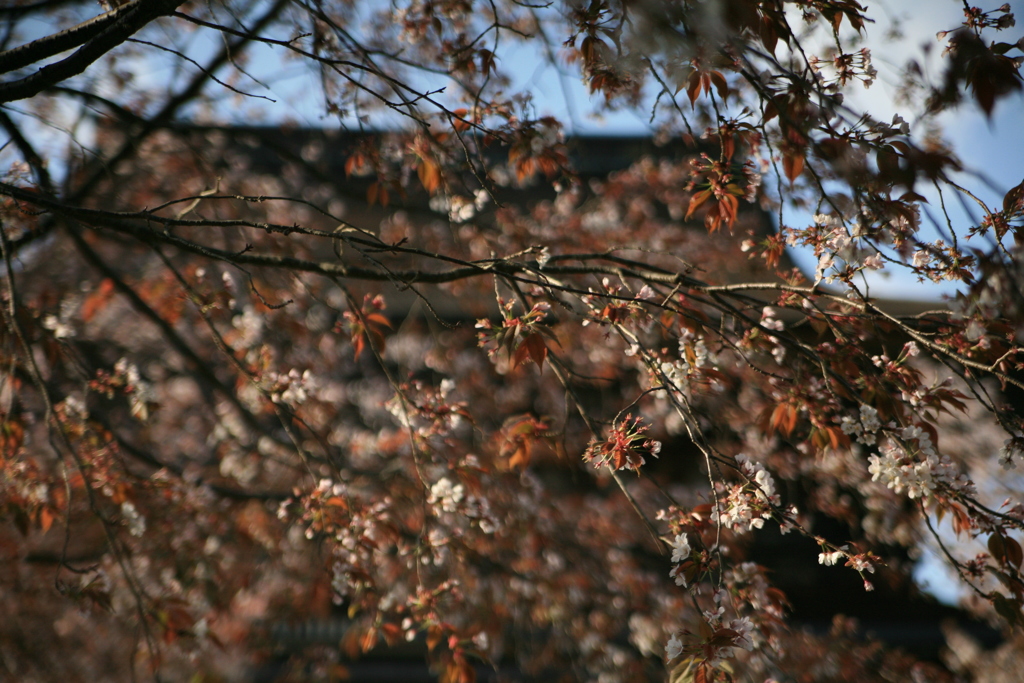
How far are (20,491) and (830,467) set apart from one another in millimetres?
4688

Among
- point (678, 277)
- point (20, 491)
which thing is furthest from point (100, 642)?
point (678, 277)

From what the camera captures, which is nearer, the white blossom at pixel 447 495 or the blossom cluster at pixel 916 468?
the blossom cluster at pixel 916 468

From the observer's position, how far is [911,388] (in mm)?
2027


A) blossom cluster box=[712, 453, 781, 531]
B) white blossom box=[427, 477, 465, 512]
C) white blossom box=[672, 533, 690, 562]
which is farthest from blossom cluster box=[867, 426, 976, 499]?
white blossom box=[427, 477, 465, 512]

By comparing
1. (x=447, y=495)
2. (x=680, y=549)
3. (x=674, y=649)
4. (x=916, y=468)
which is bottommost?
(x=674, y=649)

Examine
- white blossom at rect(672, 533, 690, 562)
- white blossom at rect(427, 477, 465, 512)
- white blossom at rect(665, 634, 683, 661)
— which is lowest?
white blossom at rect(665, 634, 683, 661)

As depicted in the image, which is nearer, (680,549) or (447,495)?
(680,549)

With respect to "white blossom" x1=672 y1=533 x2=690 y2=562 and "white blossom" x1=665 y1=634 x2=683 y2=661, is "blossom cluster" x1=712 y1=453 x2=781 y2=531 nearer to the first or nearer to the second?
"white blossom" x1=672 y1=533 x2=690 y2=562

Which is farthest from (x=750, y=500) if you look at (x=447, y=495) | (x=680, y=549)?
(x=447, y=495)

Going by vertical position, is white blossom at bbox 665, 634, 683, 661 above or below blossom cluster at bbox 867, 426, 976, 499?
below

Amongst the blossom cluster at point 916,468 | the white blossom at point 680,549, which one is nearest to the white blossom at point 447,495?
the white blossom at point 680,549

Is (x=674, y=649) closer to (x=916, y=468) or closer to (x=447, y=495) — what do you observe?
(x=916, y=468)

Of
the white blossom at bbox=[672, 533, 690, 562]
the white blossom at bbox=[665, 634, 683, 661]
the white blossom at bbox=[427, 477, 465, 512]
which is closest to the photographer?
the white blossom at bbox=[665, 634, 683, 661]

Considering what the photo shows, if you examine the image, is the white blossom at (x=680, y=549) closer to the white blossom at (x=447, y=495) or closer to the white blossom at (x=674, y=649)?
the white blossom at (x=674, y=649)
